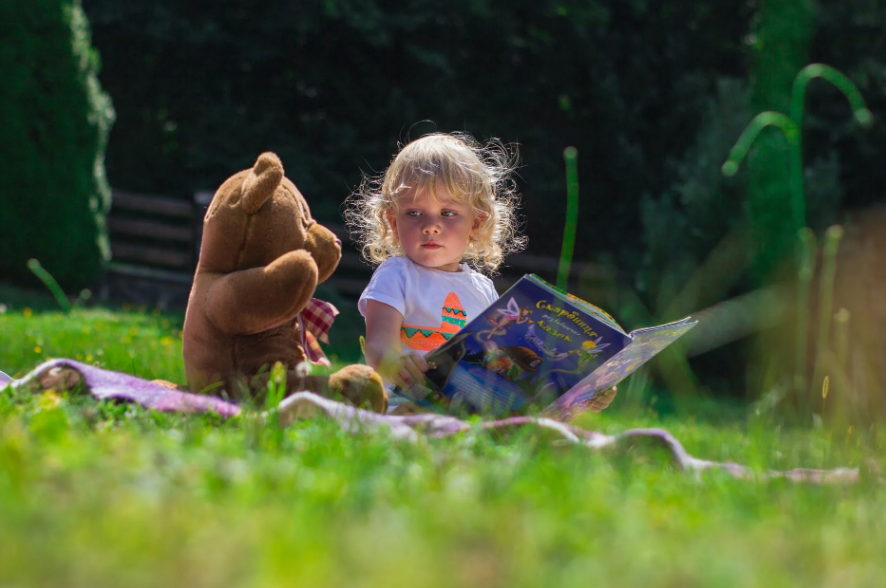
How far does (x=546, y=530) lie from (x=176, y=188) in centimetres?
1073

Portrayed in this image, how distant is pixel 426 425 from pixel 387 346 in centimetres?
86

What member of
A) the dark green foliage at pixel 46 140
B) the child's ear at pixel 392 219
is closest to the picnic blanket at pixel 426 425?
the child's ear at pixel 392 219

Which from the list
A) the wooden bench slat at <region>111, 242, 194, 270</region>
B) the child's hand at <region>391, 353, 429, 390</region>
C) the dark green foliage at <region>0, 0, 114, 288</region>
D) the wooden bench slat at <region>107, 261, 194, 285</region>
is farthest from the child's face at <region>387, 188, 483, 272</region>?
the wooden bench slat at <region>111, 242, 194, 270</region>

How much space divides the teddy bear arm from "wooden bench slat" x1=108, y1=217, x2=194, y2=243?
8.24 m

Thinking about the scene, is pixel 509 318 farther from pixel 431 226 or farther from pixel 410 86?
pixel 410 86

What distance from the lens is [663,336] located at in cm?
245

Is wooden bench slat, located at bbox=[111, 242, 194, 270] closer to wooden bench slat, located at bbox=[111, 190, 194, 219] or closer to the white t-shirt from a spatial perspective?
wooden bench slat, located at bbox=[111, 190, 194, 219]

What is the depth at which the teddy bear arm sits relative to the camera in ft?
7.83

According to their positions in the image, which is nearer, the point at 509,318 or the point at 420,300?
the point at 509,318

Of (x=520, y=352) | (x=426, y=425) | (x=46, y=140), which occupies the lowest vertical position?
(x=46, y=140)

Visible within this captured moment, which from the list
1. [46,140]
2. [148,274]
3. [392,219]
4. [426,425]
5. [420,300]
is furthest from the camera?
[148,274]

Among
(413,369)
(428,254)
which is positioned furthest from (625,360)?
(428,254)

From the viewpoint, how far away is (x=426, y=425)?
2006 millimetres

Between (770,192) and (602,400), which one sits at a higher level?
(770,192)
